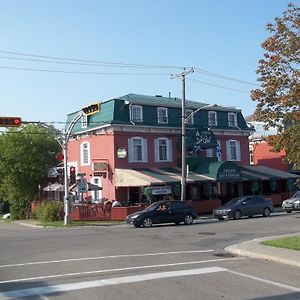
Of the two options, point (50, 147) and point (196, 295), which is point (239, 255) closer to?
point (196, 295)

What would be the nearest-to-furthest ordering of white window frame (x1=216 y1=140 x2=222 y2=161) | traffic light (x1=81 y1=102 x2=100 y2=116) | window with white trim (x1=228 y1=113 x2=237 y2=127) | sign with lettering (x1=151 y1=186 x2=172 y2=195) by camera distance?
traffic light (x1=81 y1=102 x2=100 y2=116), sign with lettering (x1=151 y1=186 x2=172 y2=195), white window frame (x1=216 y1=140 x2=222 y2=161), window with white trim (x1=228 y1=113 x2=237 y2=127)

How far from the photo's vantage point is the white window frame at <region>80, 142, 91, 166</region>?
42.1 m

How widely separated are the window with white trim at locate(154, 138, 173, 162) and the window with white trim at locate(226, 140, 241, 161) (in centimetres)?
672

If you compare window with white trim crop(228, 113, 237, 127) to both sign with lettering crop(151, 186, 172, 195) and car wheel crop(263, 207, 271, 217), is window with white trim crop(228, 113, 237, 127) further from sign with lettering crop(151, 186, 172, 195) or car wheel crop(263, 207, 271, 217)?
car wheel crop(263, 207, 271, 217)

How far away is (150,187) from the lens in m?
36.3

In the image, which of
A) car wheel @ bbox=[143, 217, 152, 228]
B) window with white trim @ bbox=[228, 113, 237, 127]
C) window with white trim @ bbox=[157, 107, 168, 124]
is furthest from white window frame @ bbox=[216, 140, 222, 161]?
car wheel @ bbox=[143, 217, 152, 228]

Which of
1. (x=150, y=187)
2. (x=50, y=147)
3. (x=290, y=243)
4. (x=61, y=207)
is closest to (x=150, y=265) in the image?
(x=290, y=243)

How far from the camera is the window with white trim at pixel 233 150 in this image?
46.2m

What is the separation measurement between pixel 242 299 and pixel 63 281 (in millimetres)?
4140

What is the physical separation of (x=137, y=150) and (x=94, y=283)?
29.7 meters

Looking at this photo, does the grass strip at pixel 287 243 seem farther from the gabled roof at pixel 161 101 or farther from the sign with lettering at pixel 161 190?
the gabled roof at pixel 161 101

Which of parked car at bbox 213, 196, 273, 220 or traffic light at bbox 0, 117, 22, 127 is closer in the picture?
traffic light at bbox 0, 117, 22, 127

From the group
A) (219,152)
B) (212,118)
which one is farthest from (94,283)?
(212,118)

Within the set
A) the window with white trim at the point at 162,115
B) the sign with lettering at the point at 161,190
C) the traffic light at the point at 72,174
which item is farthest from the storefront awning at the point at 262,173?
the traffic light at the point at 72,174
